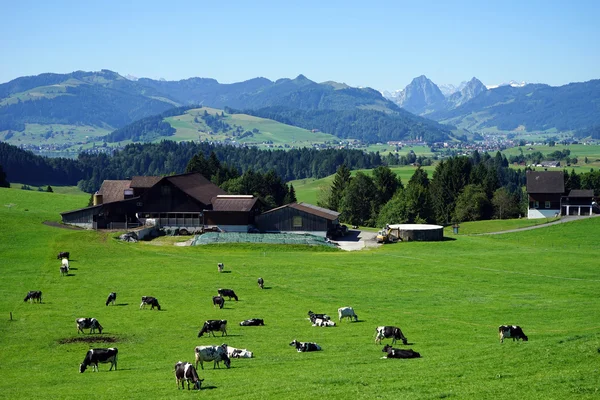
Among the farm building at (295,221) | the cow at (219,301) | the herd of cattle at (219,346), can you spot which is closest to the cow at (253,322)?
the herd of cattle at (219,346)

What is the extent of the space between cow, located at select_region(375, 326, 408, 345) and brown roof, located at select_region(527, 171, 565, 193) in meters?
93.2

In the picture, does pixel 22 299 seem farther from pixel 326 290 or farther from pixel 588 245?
pixel 588 245

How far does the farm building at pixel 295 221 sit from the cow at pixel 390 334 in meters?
59.6

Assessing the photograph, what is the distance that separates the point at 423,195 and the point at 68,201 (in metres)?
57.4

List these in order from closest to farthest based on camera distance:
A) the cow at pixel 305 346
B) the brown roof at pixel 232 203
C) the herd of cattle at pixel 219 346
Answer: the herd of cattle at pixel 219 346
the cow at pixel 305 346
the brown roof at pixel 232 203

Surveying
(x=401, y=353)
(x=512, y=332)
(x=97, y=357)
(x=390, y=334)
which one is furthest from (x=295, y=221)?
(x=97, y=357)

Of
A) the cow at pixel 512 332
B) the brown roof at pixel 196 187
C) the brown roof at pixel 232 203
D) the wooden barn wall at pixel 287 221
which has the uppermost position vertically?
the brown roof at pixel 196 187

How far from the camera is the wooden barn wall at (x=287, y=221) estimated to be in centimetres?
9800

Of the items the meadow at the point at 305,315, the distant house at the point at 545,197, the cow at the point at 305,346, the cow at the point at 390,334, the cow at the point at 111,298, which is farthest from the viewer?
the distant house at the point at 545,197

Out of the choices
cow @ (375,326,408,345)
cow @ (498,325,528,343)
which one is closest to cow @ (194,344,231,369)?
cow @ (375,326,408,345)

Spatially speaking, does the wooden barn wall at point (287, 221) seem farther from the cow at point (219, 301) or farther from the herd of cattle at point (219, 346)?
the herd of cattle at point (219, 346)

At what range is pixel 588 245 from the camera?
9069cm

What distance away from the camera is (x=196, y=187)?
107 metres

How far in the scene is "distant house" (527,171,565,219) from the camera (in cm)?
12362
